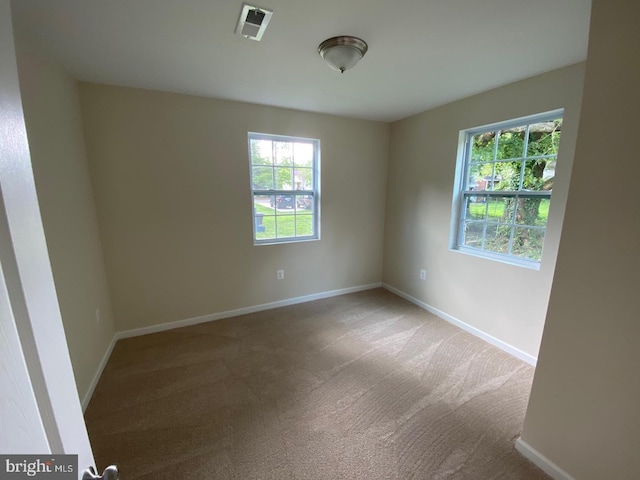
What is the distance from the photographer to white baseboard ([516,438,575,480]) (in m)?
1.34

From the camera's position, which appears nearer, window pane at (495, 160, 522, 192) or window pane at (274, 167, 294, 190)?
window pane at (495, 160, 522, 192)

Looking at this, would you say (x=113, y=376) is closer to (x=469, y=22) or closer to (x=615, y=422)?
(x=615, y=422)

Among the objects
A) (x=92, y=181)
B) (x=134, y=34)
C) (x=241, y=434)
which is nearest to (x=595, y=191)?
(x=241, y=434)

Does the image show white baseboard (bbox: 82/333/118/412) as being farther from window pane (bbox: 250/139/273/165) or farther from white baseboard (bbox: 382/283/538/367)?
white baseboard (bbox: 382/283/538/367)

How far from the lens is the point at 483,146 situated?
8.50 ft

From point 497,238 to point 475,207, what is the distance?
1.26ft

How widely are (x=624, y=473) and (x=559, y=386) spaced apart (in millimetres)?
350

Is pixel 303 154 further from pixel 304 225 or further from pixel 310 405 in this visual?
pixel 310 405

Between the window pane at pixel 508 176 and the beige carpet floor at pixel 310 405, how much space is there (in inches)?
59.5

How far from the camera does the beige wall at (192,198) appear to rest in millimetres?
2367

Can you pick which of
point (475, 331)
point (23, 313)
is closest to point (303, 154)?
point (475, 331)

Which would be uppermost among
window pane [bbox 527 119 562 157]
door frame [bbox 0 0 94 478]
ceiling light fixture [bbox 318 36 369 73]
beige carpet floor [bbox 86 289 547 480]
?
ceiling light fixture [bbox 318 36 369 73]

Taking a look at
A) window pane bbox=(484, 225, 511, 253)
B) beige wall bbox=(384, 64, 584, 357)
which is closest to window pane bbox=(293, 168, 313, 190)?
beige wall bbox=(384, 64, 584, 357)

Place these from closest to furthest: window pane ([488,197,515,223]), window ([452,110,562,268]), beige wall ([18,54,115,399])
→ beige wall ([18,54,115,399]), window ([452,110,562,268]), window pane ([488,197,515,223])
